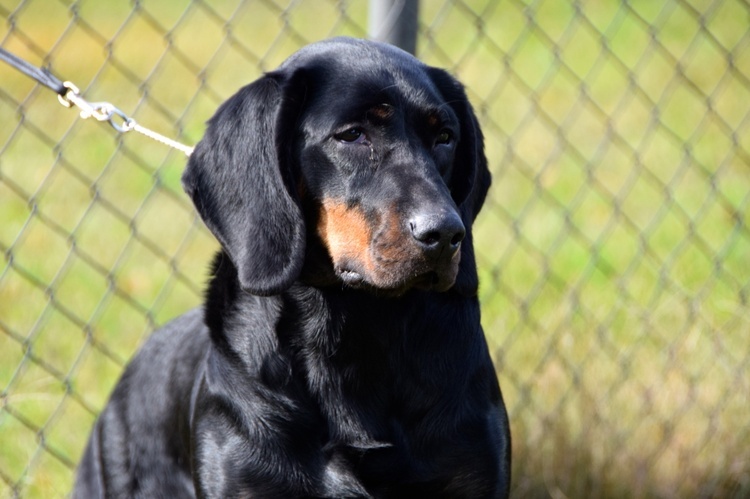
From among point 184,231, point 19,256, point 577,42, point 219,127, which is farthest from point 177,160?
point 219,127

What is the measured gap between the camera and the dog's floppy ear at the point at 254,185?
2398 mm

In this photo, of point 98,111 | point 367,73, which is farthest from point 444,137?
point 98,111

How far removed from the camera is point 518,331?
4.01 m

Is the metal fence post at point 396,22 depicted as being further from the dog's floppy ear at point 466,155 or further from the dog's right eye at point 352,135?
the dog's right eye at point 352,135

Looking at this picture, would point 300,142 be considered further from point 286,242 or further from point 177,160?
point 177,160

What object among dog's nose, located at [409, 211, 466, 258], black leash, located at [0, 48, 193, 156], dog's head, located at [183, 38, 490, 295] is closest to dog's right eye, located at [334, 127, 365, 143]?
dog's head, located at [183, 38, 490, 295]

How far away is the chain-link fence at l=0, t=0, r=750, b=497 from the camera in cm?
354

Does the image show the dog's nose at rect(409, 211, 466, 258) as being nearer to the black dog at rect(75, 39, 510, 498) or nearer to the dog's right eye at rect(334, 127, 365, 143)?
the black dog at rect(75, 39, 510, 498)

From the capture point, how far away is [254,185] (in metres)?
2.42

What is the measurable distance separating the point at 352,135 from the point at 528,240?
297 centimetres

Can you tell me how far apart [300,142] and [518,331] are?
178 centimetres

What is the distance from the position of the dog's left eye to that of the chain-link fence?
80 centimetres

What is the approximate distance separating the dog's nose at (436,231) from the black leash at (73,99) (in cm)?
69

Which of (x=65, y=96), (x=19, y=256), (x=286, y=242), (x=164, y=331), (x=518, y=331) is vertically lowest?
(x=19, y=256)
